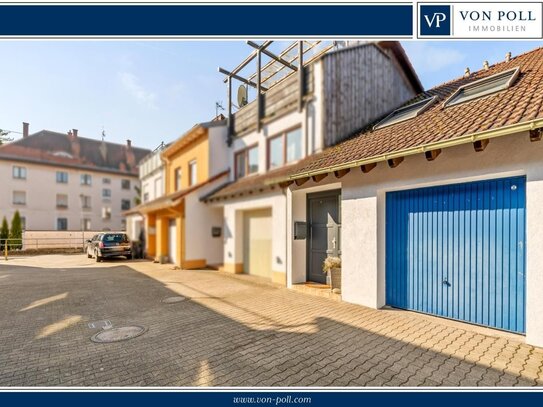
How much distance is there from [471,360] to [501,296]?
4.85 feet

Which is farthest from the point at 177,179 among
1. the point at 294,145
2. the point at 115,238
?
the point at 294,145

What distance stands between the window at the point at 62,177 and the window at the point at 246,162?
7.99m

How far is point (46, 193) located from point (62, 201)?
1171mm

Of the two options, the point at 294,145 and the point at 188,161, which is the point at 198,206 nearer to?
the point at 188,161

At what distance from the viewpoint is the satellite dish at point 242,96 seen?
11.2 meters

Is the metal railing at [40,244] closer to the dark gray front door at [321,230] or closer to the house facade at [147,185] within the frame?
the house facade at [147,185]

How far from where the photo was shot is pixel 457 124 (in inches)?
187

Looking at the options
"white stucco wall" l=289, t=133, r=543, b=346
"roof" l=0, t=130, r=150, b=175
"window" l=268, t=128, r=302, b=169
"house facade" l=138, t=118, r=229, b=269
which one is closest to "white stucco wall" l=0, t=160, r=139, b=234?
"roof" l=0, t=130, r=150, b=175

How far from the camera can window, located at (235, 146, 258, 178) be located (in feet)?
35.4

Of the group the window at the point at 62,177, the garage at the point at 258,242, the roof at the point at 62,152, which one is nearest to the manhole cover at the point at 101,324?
the roof at the point at 62,152

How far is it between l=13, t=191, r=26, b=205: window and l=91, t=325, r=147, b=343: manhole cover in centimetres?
1226

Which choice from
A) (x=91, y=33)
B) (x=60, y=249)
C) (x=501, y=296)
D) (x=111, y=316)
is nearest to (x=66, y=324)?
(x=111, y=316)

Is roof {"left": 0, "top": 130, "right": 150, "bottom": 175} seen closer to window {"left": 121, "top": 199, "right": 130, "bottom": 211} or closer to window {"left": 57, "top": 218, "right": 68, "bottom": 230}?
window {"left": 57, "top": 218, "right": 68, "bottom": 230}

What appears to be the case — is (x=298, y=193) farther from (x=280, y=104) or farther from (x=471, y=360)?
(x=471, y=360)
